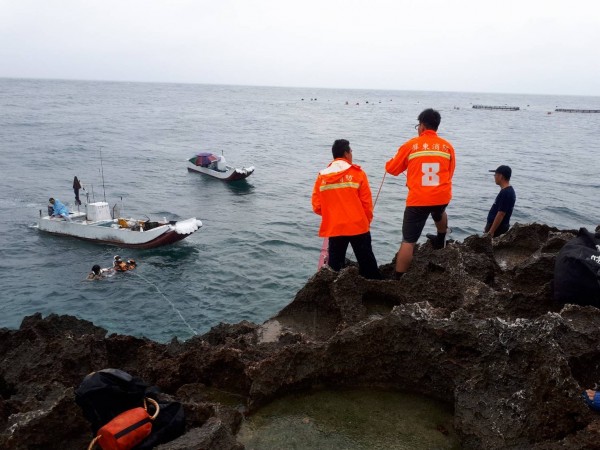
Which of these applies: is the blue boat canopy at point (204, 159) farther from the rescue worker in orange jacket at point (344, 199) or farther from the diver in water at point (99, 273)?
the rescue worker in orange jacket at point (344, 199)

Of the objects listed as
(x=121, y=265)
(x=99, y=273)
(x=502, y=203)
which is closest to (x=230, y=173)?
(x=121, y=265)

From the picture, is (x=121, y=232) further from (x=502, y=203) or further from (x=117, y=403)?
(x=117, y=403)

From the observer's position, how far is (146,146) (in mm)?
58250

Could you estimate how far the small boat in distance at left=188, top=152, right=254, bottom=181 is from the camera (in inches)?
1452

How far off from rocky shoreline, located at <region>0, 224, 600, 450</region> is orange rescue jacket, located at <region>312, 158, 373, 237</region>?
67cm

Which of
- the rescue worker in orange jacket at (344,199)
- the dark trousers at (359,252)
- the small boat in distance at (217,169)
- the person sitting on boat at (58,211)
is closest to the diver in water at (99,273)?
the person sitting on boat at (58,211)

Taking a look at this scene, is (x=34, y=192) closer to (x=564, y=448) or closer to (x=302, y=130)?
(x=564, y=448)

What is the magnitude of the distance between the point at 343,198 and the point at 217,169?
32.7 m

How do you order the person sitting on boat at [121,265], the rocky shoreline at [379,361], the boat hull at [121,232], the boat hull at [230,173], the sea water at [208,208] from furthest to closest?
the boat hull at [230,173] < the boat hull at [121,232] < the person sitting on boat at [121,265] < the sea water at [208,208] < the rocky shoreline at [379,361]

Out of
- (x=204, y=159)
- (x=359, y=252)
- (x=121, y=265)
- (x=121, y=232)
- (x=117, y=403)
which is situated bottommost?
(x=121, y=265)

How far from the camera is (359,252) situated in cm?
705

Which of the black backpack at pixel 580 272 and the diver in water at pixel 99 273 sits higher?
the black backpack at pixel 580 272

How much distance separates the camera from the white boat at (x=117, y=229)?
21734 mm

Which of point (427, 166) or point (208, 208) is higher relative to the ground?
point (427, 166)
